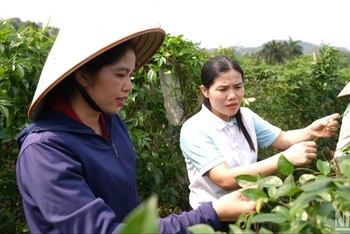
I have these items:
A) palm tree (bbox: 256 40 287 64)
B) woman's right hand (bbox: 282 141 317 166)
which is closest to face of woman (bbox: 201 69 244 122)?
woman's right hand (bbox: 282 141 317 166)

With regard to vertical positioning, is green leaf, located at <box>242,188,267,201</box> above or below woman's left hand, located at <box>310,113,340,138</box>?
→ above

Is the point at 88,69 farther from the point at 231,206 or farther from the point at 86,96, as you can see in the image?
the point at 231,206

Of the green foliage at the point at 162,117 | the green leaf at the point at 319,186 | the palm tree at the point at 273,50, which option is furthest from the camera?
the palm tree at the point at 273,50

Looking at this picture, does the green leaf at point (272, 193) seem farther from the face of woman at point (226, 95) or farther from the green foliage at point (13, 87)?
the green foliage at point (13, 87)

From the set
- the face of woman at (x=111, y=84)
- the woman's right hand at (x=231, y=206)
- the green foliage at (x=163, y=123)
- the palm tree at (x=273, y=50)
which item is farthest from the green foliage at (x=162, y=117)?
the palm tree at (x=273, y=50)

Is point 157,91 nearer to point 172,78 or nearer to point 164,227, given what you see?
point 172,78

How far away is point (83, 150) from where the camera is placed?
1107mm

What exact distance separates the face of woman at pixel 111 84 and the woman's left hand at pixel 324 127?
42.1 inches

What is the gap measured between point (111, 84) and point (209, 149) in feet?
2.01

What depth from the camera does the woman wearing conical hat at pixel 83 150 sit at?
0.97 m

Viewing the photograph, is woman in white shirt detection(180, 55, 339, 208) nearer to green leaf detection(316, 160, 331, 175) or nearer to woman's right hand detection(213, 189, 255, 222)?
woman's right hand detection(213, 189, 255, 222)

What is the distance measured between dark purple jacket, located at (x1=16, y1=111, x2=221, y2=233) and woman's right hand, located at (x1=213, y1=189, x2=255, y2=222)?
23 millimetres

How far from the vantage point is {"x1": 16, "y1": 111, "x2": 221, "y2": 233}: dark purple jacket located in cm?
96

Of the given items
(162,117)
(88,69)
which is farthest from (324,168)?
(162,117)
